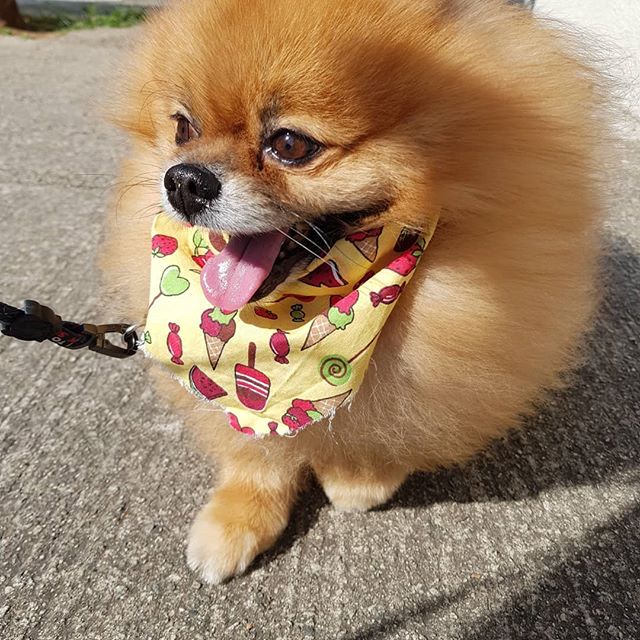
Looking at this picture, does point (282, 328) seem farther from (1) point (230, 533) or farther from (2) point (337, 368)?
(1) point (230, 533)

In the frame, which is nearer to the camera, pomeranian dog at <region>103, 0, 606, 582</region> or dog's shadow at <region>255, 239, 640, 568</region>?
pomeranian dog at <region>103, 0, 606, 582</region>

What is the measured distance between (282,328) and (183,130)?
41 cm

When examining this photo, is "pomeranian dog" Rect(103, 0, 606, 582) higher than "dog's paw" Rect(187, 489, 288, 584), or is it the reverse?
"pomeranian dog" Rect(103, 0, 606, 582)

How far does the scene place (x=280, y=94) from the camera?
2.88ft

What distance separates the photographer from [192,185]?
0.94m

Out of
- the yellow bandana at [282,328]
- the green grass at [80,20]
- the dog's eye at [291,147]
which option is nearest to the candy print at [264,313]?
the yellow bandana at [282,328]

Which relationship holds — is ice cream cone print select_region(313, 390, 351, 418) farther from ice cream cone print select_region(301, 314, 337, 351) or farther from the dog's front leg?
the dog's front leg

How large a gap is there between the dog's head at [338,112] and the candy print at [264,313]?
0.09 meters

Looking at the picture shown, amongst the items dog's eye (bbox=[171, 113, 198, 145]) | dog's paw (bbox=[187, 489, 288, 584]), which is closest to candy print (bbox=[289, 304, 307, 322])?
dog's eye (bbox=[171, 113, 198, 145])

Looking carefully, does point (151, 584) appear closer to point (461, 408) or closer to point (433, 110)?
point (461, 408)

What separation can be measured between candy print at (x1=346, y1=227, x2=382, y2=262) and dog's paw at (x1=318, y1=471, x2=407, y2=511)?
0.55 meters

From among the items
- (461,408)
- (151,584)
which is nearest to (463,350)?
(461,408)

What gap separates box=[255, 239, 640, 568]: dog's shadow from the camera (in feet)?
4.55

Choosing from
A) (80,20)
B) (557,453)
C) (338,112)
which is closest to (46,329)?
(338,112)
